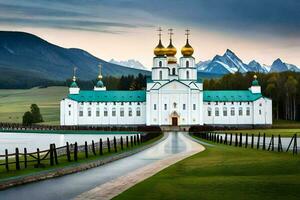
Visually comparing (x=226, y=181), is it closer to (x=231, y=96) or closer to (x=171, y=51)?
(x=231, y=96)

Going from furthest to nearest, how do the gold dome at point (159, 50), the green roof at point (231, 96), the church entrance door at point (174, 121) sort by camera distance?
the gold dome at point (159, 50), the green roof at point (231, 96), the church entrance door at point (174, 121)

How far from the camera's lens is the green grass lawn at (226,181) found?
19344mm

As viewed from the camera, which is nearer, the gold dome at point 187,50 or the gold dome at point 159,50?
the gold dome at point 159,50

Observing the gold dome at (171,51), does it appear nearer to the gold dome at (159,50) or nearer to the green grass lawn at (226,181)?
the gold dome at (159,50)

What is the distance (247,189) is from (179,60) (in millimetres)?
110180

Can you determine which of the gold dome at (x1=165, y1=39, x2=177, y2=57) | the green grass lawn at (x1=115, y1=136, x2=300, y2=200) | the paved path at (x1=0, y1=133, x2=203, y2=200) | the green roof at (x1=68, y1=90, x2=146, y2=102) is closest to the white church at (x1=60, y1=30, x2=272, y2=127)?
the green roof at (x1=68, y1=90, x2=146, y2=102)

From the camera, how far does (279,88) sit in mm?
144500

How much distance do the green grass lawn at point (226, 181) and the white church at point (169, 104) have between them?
301ft

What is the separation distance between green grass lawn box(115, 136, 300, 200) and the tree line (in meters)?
110

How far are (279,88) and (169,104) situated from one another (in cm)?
3294

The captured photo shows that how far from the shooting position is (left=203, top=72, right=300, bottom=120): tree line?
139500 mm

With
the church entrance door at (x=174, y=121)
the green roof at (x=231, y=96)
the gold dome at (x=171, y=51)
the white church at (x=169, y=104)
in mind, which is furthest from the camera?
the gold dome at (x=171, y=51)

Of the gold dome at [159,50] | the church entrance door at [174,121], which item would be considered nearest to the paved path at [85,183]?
the church entrance door at [174,121]

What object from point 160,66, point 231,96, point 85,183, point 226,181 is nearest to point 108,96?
point 160,66
